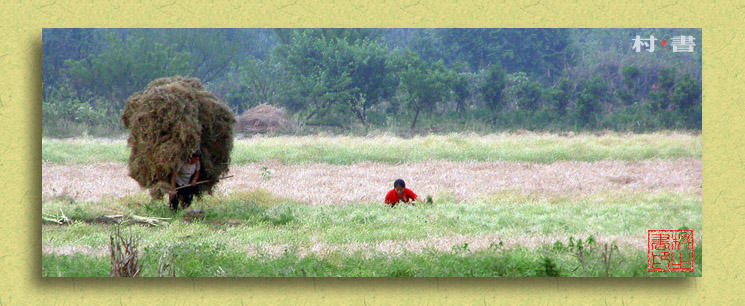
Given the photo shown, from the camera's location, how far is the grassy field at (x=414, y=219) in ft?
20.5

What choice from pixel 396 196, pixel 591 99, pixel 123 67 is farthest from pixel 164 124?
pixel 591 99

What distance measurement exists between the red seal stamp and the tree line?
1192 mm

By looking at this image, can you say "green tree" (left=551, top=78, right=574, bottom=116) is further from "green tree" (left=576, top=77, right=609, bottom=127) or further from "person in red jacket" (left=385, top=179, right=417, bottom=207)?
"person in red jacket" (left=385, top=179, right=417, bottom=207)

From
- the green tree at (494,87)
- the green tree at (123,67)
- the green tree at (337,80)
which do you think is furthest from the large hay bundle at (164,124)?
the green tree at (494,87)

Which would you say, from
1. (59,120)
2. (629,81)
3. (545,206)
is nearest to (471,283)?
(545,206)

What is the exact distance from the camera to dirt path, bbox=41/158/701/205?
7191 mm

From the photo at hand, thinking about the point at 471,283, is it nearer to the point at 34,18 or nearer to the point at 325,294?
the point at 325,294

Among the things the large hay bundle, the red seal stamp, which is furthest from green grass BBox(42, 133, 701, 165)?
the red seal stamp

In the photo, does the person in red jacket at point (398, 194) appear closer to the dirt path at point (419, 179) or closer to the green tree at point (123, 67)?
the dirt path at point (419, 179)

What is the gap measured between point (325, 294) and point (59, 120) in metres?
3.61

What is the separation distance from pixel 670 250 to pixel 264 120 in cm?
520

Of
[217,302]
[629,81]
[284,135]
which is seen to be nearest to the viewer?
[217,302]

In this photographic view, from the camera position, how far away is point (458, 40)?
7.22 meters

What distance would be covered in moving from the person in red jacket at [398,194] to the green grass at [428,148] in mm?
396
